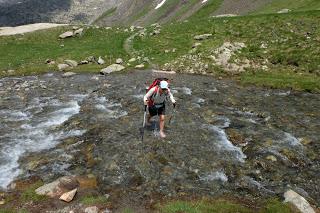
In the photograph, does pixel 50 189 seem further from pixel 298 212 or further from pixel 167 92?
pixel 298 212

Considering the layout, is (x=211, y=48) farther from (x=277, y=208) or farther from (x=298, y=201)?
(x=277, y=208)

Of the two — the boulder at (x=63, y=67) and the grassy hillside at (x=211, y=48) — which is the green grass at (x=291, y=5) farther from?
the boulder at (x=63, y=67)

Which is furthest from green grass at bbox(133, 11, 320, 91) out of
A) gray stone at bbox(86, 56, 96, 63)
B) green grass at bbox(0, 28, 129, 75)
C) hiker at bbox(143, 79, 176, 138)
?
hiker at bbox(143, 79, 176, 138)

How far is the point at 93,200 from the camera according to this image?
17359mm

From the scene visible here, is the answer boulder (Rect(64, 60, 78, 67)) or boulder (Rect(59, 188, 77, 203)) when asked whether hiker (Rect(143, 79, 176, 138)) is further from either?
boulder (Rect(64, 60, 78, 67))

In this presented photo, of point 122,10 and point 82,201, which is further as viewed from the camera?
point 122,10

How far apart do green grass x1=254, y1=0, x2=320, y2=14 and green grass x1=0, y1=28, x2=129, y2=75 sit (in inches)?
1083

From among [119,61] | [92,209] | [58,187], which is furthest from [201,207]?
[119,61]

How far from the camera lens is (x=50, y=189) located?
1817 centimetres

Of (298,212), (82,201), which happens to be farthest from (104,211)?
(298,212)

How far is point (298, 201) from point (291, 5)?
58747 mm

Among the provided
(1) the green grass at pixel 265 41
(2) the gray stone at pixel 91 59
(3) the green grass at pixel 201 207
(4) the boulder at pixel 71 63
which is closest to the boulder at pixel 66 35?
(1) the green grass at pixel 265 41

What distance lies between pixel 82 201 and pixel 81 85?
23144 mm

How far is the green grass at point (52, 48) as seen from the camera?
4941cm
